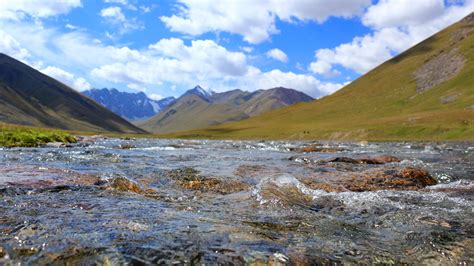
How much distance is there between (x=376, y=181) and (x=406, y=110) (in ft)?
458

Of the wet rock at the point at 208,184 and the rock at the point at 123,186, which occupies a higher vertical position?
the rock at the point at 123,186

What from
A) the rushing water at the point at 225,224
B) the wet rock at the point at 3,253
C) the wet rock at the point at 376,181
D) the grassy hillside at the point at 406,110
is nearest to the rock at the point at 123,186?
the rushing water at the point at 225,224

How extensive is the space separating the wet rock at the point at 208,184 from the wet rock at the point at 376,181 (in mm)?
3032

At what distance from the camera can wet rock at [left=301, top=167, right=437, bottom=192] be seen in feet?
56.4

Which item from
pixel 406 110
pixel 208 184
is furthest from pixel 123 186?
pixel 406 110

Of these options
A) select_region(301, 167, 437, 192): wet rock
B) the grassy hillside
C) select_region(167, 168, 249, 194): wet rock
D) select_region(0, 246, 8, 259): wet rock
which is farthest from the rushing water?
the grassy hillside

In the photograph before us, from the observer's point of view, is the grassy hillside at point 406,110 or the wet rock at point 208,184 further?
the grassy hillside at point 406,110

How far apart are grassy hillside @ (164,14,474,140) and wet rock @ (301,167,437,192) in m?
64.3

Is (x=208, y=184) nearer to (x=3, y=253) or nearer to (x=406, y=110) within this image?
(x=3, y=253)

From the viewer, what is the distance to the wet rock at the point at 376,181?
1719 centimetres

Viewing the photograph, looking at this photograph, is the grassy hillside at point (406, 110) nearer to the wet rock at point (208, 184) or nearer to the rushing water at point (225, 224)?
the wet rock at point (208, 184)

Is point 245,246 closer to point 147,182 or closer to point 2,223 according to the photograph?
point 2,223

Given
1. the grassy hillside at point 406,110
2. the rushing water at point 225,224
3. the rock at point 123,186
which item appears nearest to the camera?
the rushing water at point 225,224

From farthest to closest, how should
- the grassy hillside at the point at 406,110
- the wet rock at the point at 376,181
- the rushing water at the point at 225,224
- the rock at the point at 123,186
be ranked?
1. the grassy hillside at the point at 406,110
2. the wet rock at the point at 376,181
3. the rock at the point at 123,186
4. the rushing water at the point at 225,224
